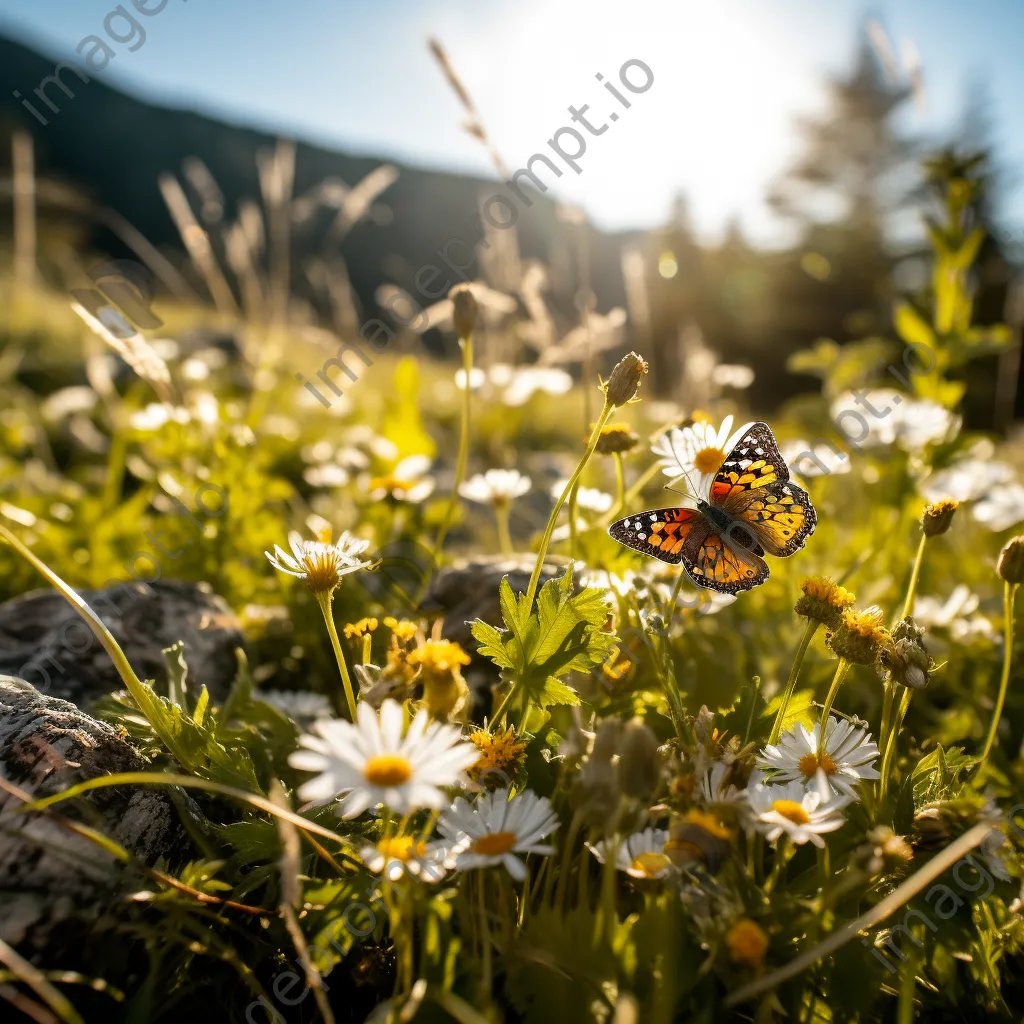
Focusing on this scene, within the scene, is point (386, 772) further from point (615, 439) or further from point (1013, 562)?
point (1013, 562)

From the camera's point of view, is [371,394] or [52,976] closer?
[52,976]

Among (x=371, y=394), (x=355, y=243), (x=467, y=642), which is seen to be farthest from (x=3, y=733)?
(x=355, y=243)

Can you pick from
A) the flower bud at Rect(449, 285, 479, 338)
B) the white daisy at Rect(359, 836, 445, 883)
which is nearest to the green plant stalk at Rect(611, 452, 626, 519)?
the flower bud at Rect(449, 285, 479, 338)

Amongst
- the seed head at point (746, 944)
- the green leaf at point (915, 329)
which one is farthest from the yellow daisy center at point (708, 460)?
the green leaf at point (915, 329)

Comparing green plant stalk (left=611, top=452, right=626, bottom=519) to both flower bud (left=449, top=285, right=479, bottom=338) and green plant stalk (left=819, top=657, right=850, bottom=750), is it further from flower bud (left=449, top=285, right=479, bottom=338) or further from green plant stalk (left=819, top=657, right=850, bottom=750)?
green plant stalk (left=819, top=657, right=850, bottom=750)

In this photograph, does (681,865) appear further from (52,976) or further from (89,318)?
(89,318)

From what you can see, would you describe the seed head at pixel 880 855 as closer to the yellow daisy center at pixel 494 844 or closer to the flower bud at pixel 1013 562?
the yellow daisy center at pixel 494 844
